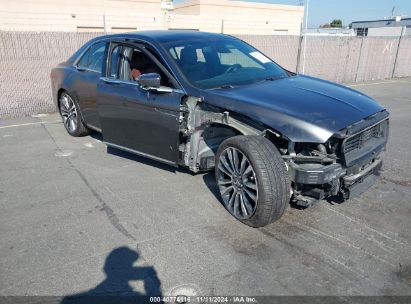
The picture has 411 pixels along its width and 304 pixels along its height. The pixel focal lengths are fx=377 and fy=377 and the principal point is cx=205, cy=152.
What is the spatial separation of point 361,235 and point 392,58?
14.4 m

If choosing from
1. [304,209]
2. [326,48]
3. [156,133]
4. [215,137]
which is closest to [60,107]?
[156,133]

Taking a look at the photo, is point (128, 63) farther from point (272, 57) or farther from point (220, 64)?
point (272, 57)

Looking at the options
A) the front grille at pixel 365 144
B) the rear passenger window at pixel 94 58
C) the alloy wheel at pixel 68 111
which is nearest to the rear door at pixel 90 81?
the rear passenger window at pixel 94 58

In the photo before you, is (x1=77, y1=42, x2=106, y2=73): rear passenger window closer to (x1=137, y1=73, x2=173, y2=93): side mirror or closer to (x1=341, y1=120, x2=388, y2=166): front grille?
(x1=137, y1=73, x2=173, y2=93): side mirror

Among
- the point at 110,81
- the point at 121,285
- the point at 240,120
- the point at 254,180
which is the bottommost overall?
the point at 121,285

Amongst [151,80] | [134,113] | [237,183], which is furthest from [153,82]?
[237,183]

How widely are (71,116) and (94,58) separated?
1240mm

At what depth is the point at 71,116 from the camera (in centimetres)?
649

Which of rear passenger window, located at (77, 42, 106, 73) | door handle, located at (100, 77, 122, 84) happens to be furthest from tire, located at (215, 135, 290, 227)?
rear passenger window, located at (77, 42, 106, 73)

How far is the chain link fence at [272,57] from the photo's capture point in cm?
844

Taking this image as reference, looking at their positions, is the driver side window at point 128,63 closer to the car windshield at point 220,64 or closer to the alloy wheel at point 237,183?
the car windshield at point 220,64

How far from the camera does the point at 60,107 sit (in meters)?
6.73

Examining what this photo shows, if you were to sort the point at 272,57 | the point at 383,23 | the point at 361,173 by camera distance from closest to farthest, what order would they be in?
the point at 361,173
the point at 272,57
the point at 383,23

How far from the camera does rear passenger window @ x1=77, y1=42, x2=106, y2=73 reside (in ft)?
18.5
